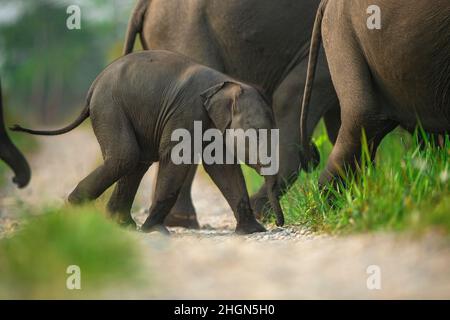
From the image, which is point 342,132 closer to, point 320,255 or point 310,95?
point 310,95

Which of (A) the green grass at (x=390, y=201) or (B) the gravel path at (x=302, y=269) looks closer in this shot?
(B) the gravel path at (x=302, y=269)

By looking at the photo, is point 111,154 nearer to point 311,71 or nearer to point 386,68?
point 311,71

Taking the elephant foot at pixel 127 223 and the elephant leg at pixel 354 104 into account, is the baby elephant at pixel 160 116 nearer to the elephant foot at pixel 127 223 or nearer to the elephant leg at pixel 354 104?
the elephant foot at pixel 127 223

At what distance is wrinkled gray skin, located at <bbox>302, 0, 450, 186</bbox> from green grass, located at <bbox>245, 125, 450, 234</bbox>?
0.60 feet

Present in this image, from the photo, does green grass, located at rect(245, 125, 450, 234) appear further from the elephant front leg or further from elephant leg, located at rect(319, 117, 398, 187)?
the elephant front leg

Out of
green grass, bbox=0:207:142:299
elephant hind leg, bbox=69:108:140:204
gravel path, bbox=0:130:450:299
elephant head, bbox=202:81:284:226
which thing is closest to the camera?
gravel path, bbox=0:130:450:299

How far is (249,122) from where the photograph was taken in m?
7.06

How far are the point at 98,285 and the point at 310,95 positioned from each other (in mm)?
3110

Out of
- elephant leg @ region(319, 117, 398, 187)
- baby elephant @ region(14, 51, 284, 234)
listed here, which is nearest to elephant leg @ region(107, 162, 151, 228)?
baby elephant @ region(14, 51, 284, 234)

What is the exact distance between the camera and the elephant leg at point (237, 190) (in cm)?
738

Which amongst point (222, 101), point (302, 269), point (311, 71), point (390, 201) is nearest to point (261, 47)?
point (311, 71)

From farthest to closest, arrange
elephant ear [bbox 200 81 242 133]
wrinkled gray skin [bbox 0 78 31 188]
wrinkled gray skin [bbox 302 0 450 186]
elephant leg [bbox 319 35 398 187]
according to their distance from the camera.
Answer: wrinkled gray skin [bbox 0 78 31 188], elephant ear [bbox 200 81 242 133], elephant leg [bbox 319 35 398 187], wrinkled gray skin [bbox 302 0 450 186]

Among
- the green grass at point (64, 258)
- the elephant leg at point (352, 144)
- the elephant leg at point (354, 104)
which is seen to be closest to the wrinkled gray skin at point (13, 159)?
the elephant leg at point (352, 144)

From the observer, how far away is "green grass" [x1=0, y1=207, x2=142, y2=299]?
4.78 m
